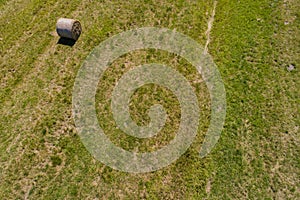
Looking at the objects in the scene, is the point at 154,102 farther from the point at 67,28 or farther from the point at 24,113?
the point at 24,113

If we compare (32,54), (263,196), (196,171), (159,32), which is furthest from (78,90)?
(263,196)

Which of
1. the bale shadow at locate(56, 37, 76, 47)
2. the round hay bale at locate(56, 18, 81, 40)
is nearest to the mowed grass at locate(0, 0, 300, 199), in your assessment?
the bale shadow at locate(56, 37, 76, 47)

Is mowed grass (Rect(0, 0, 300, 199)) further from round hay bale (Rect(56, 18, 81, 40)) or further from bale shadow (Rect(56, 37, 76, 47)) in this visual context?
round hay bale (Rect(56, 18, 81, 40))

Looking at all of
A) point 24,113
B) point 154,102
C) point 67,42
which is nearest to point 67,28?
point 67,42

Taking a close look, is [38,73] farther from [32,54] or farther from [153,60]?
[153,60]

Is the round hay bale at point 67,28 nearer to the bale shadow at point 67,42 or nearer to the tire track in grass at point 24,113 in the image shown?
the bale shadow at point 67,42

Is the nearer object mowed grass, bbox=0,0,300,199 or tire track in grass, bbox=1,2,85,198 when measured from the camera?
mowed grass, bbox=0,0,300,199

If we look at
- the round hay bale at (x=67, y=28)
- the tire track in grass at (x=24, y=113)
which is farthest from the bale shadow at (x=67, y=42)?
the tire track in grass at (x=24, y=113)
